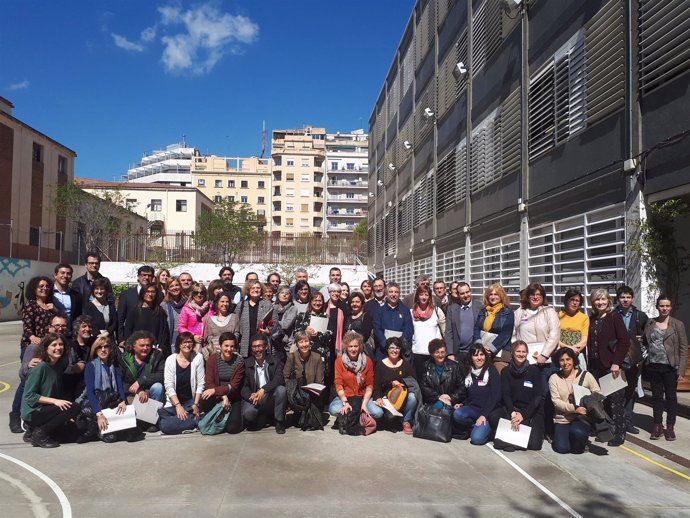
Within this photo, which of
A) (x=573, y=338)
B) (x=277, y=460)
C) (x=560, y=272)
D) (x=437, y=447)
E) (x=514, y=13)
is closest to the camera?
(x=277, y=460)

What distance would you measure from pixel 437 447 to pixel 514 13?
10912 millimetres

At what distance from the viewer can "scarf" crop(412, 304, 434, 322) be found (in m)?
8.70

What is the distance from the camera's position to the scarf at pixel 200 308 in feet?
29.1

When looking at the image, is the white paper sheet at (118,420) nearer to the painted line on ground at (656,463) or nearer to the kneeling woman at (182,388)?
the kneeling woman at (182,388)

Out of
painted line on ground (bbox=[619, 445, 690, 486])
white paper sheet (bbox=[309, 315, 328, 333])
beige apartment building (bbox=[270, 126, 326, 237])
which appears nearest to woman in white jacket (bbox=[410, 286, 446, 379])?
white paper sheet (bbox=[309, 315, 328, 333])

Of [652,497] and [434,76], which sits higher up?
[434,76]

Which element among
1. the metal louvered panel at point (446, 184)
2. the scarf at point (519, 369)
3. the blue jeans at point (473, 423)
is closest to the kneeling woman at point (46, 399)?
the blue jeans at point (473, 423)

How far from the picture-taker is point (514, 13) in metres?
13.8

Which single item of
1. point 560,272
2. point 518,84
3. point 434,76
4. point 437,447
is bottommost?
point 437,447

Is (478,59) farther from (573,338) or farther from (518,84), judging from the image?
(573,338)

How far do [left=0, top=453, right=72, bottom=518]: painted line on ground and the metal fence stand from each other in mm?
31565

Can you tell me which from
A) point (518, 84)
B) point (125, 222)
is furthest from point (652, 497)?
point (125, 222)

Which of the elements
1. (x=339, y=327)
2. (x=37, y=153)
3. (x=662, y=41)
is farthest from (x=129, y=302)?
(x=37, y=153)

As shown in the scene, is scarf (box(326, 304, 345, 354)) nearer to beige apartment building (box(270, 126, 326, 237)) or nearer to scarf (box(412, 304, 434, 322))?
scarf (box(412, 304, 434, 322))
